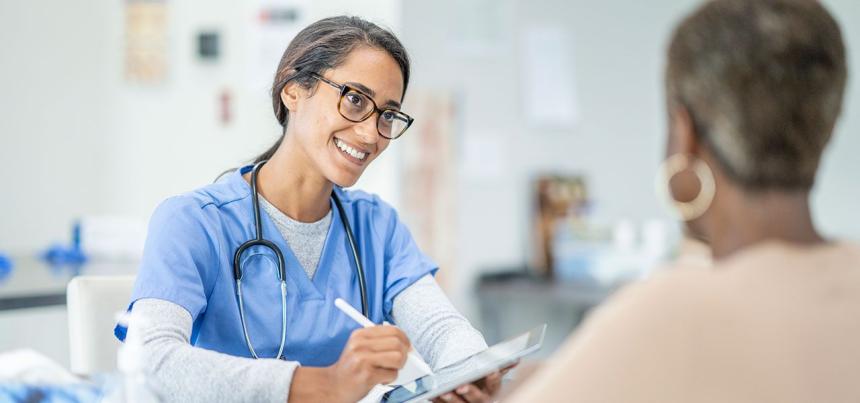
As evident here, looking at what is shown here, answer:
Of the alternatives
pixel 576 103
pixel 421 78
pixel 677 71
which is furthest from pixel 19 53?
pixel 677 71

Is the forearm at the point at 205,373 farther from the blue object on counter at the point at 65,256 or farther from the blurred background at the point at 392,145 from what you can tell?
the blue object on counter at the point at 65,256

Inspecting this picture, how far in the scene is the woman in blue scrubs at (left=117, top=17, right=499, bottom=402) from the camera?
1.40 meters

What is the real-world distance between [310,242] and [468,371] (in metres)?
0.53

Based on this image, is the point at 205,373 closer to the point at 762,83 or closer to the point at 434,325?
the point at 434,325

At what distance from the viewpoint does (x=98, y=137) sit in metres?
3.55

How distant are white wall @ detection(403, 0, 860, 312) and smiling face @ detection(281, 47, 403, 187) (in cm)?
169

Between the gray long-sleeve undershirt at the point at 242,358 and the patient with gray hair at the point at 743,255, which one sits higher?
the patient with gray hair at the point at 743,255

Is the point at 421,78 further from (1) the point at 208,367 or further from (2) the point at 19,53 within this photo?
(1) the point at 208,367

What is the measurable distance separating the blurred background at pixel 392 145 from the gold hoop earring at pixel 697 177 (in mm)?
2322

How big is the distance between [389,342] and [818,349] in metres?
0.53

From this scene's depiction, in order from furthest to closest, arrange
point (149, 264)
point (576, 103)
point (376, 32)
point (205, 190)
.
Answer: point (576, 103) < point (376, 32) < point (205, 190) < point (149, 264)

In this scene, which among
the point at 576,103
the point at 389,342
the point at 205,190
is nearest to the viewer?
the point at 389,342

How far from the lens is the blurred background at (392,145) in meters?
3.30

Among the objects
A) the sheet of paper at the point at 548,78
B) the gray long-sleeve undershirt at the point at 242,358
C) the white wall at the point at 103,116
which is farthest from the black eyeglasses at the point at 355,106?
the sheet of paper at the point at 548,78
